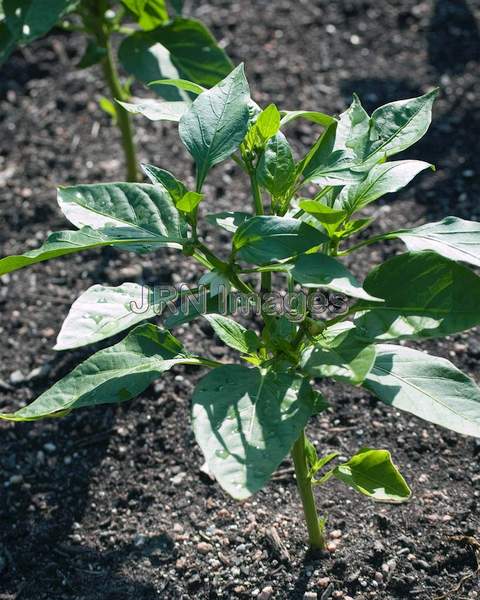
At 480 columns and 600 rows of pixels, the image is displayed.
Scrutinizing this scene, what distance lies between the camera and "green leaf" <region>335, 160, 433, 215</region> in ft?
4.69

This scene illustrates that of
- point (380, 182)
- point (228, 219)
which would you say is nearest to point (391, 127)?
point (380, 182)

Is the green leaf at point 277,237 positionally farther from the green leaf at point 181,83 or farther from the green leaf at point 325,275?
the green leaf at point 181,83

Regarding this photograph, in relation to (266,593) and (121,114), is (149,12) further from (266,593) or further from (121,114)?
(266,593)

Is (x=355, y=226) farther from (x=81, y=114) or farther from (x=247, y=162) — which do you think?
(x=81, y=114)

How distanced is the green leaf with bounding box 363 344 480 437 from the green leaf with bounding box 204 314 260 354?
0.72ft

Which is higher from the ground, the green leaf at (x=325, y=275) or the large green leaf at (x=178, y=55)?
the green leaf at (x=325, y=275)

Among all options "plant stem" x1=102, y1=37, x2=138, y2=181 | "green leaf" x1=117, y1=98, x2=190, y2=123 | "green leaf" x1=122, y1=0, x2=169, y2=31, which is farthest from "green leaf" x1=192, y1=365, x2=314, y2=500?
"plant stem" x1=102, y1=37, x2=138, y2=181

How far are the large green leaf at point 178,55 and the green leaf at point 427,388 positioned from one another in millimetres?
1185

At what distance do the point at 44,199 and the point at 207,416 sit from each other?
6.50ft

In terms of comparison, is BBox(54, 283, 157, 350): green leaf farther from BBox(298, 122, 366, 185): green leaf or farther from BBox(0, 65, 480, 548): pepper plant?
BBox(298, 122, 366, 185): green leaf

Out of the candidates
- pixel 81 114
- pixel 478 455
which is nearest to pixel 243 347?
pixel 478 455

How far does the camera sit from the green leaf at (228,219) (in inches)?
57.8

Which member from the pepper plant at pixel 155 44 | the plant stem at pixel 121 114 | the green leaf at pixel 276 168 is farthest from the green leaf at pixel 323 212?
the plant stem at pixel 121 114

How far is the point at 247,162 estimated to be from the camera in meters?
1.51
